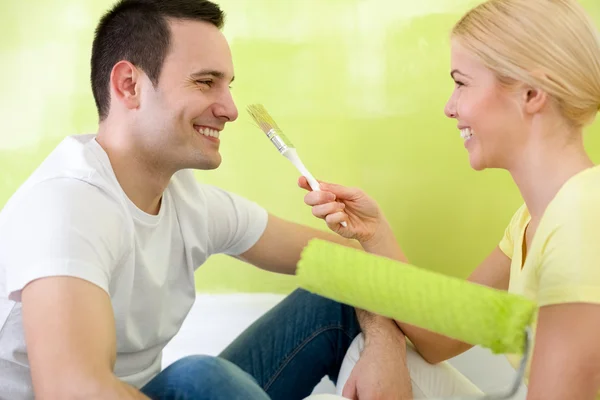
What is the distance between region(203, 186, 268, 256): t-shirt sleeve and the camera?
107 centimetres

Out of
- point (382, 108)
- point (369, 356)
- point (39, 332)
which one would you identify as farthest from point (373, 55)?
point (39, 332)

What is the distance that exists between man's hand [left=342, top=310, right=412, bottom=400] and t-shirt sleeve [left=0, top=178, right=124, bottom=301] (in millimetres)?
425

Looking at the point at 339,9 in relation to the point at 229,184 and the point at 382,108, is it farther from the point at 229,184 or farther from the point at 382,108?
the point at 229,184

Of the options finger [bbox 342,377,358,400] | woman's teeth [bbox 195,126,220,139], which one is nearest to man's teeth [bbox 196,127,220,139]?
woman's teeth [bbox 195,126,220,139]

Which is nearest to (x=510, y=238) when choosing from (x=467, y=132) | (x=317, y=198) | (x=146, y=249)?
(x=467, y=132)

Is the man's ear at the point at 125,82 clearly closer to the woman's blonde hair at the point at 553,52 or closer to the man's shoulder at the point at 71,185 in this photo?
the man's shoulder at the point at 71,185

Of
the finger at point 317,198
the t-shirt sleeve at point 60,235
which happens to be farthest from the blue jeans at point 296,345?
the t-shirt sleeve at point 60,235

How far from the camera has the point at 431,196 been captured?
1329mm

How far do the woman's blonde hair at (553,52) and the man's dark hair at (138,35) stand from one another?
50 centimetres

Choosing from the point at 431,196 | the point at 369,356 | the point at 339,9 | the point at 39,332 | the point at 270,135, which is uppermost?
the point at 339,9

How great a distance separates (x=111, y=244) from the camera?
0.80 metres

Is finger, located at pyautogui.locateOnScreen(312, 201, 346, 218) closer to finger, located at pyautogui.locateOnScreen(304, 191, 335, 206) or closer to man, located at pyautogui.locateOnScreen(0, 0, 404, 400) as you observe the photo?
finger, located at pyautogui.locateOnScreen(304, 191, 335, 206)

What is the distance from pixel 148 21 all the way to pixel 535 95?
0.61m

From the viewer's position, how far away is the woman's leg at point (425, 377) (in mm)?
1007
